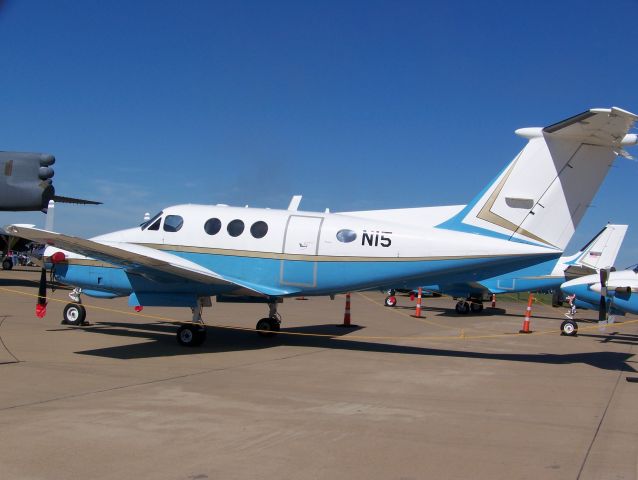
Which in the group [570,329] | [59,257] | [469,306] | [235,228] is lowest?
[570,329]

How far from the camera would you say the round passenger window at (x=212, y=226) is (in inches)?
487

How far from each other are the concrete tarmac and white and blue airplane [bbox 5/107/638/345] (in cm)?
136

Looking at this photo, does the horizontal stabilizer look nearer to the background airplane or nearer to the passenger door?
the background airplane

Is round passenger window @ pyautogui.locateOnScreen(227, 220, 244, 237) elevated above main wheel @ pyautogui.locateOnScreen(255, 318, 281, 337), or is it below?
above

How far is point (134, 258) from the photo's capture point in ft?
34.7

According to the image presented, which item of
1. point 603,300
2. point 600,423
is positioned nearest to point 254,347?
point 600,423

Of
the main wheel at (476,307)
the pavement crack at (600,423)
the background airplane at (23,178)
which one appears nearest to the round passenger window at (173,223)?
the pavement crack at (600,423)

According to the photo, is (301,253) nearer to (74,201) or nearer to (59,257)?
(59,257)

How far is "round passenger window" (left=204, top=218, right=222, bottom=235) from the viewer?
12.4 meters

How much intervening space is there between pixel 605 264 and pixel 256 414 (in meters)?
21.1

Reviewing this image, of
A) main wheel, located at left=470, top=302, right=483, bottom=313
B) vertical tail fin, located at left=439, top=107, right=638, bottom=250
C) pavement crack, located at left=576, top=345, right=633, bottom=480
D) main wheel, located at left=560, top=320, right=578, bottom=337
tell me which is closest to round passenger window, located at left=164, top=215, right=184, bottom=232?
vertical tail fin, located at left=439, top=107, right=638, bottom=250

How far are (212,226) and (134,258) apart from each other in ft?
7.37

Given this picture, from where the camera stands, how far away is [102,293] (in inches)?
509

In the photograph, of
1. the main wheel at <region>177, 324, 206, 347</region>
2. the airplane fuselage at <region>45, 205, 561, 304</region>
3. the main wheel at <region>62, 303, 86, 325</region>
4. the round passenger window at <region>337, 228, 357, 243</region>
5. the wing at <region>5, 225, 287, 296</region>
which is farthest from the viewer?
the main wheel at <region>62, 303, 86, 325</region>
